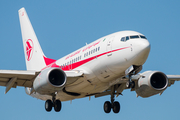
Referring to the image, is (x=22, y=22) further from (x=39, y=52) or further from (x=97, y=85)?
(x=97, y=85)

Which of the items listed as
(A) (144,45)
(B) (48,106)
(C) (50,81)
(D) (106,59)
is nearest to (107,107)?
(B) (48,106)

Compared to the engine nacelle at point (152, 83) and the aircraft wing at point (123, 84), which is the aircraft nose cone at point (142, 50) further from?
the aircraft wing at point (123, 84)

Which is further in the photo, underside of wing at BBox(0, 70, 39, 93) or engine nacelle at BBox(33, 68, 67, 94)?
underside of wing at BBox(0, 70, 39, 93)

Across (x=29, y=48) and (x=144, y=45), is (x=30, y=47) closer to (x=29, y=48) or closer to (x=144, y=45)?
(x=29, y=48)

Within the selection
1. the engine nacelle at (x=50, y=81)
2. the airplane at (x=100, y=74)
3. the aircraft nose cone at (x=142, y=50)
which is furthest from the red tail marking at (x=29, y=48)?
the aircraft nose cone at (x=142, y=50)

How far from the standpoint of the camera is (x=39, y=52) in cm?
3603

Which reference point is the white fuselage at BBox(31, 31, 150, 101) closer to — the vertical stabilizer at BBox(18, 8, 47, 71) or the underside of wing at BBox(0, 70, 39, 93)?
the underside of wing at BBox(0, 70, 39, 93)

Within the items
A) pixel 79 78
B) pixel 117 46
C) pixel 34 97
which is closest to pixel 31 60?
pixel 34 97

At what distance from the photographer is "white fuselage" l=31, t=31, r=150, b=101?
2203cm

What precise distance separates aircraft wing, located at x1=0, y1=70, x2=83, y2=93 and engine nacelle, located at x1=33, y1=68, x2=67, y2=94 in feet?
2.44

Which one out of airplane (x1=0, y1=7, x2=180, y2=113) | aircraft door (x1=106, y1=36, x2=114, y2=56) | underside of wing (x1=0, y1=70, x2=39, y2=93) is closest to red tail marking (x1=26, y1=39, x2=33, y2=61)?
airplane (x1=0, y1=7, x2=180, y2=113)

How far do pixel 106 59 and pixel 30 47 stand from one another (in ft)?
53.3

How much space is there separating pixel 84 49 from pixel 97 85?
3038 millimetres

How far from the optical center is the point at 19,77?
2620cm
